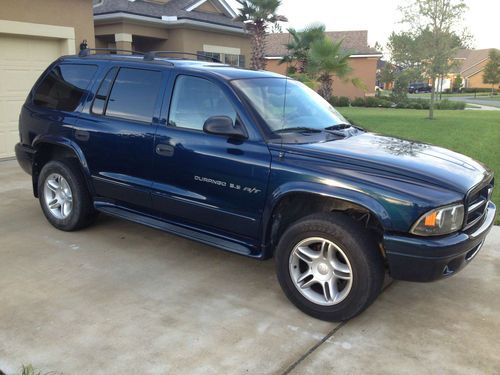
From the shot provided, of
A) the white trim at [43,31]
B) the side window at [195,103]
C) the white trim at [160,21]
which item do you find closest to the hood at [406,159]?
the side window at [195,103]

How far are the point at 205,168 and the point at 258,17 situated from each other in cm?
1527

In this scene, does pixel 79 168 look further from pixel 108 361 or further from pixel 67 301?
pixel 108 361

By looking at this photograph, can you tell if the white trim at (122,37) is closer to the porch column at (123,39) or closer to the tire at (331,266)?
the porch column at (123,39)

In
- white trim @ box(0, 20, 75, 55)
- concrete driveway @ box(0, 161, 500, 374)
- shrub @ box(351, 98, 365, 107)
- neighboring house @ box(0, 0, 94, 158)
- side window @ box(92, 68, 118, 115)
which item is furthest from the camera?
shrub @ box(351, 98, 365, 107)

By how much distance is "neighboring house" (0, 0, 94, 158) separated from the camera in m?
9.18

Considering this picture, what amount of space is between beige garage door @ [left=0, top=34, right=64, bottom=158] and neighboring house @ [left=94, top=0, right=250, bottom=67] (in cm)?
537

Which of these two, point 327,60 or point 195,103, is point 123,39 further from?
point 195,103

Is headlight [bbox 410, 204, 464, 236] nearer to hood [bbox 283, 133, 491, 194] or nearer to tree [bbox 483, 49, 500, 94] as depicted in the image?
hood [bbox 283, 133, 491, 194]

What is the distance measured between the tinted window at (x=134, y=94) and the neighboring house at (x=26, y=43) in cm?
569

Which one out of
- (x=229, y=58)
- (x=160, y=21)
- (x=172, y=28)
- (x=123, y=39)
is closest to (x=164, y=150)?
(x=123, y=39)

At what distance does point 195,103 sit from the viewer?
168 inches

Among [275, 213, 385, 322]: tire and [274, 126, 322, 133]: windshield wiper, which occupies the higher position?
[274, 126, 322, 133]: windshield wiper

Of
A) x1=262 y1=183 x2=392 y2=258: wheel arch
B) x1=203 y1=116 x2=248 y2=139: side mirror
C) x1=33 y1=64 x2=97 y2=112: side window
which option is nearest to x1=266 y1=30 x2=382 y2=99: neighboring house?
x1=33 y1=64 x2=97 y2=112: side window

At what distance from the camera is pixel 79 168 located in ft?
16.8
